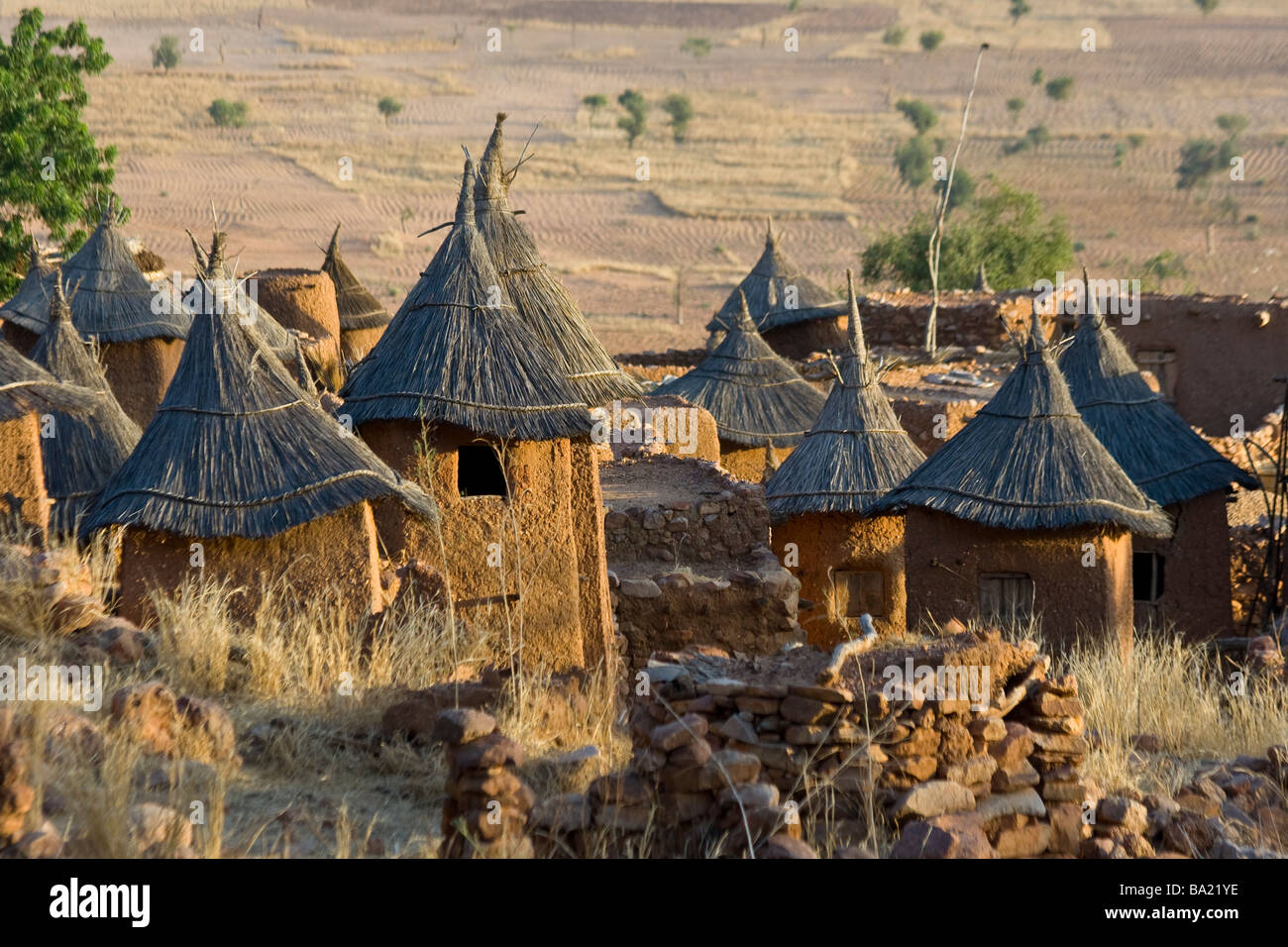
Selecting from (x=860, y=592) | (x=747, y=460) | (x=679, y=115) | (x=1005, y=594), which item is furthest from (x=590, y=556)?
(x=679, y=115)

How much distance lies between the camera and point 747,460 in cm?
1795

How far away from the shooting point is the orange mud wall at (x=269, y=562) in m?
8.48

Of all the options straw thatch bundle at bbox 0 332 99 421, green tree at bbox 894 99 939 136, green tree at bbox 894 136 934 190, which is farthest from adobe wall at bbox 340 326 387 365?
green tree at bbox 894 99 939 136

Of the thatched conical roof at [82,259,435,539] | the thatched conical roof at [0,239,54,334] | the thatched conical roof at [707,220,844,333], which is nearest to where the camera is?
the thatched conical roof at [82,259,435,539]

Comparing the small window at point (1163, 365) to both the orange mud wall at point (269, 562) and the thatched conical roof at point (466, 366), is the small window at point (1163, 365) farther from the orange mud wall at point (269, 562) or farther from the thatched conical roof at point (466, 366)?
the orange mud wall at point (269, 562)

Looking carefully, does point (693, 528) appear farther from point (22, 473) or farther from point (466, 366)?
point (22, 473)

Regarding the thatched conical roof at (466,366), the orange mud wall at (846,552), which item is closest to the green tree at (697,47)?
the orange mud wall at (846,552)

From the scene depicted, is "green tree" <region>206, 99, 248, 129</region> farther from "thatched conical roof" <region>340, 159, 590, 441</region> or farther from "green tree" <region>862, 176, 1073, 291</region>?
"thatched conical roof" <region>340, 159, 590, 441</region>

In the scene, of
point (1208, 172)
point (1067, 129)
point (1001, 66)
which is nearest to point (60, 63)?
point (1208, 172)

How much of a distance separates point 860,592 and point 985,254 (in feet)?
69.6

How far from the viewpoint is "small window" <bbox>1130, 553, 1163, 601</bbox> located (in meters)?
15.1

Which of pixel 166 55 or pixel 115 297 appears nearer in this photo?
pixel 115 297

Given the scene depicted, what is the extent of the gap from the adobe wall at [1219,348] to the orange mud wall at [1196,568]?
32.3ft

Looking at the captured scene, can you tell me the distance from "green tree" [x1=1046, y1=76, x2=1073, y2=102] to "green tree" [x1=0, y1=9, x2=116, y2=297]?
4455 cm
